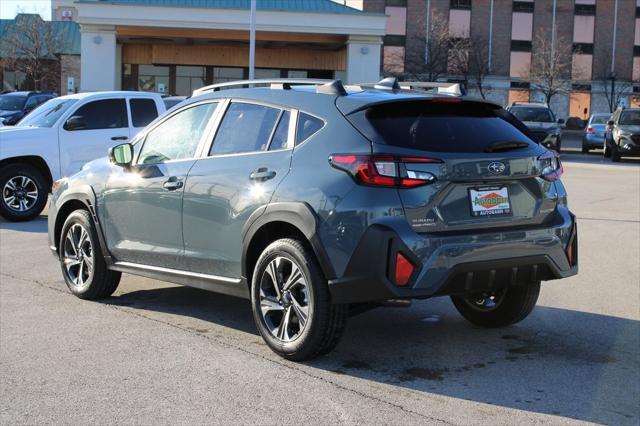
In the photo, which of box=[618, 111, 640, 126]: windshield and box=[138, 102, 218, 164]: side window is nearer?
box=[138, 102, 218, 164]: side window

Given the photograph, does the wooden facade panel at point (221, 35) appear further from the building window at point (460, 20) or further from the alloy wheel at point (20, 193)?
the building window at point (460, 20)

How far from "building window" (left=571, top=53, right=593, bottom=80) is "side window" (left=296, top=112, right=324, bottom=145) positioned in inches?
2673

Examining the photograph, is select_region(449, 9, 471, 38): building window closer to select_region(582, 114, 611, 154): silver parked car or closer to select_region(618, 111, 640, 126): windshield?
select_region(582, 114, 611, 154): silver parked car

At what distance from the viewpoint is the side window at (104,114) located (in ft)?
42.9

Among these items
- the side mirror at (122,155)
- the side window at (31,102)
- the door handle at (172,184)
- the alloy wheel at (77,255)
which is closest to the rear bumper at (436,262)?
the door handle at (172,184)

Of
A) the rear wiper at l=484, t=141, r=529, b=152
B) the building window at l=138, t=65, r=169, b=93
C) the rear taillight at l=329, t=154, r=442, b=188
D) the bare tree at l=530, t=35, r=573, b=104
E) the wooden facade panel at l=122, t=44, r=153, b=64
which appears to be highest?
the bare tree at l=530, t=35, r=573, b=104

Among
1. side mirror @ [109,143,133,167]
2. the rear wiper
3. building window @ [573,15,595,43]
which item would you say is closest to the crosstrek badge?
the rear wiper

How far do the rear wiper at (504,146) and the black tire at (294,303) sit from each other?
137 cm

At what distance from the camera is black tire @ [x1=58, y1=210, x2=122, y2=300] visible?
6910mm

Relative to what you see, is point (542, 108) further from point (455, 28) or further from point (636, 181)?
point (455, 28)

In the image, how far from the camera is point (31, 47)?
51.9 metres

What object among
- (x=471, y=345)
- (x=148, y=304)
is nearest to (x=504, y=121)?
(x=471, y=345)

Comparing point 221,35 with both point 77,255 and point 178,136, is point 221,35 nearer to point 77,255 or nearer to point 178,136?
point 77,255

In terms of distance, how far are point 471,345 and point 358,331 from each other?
89cm
